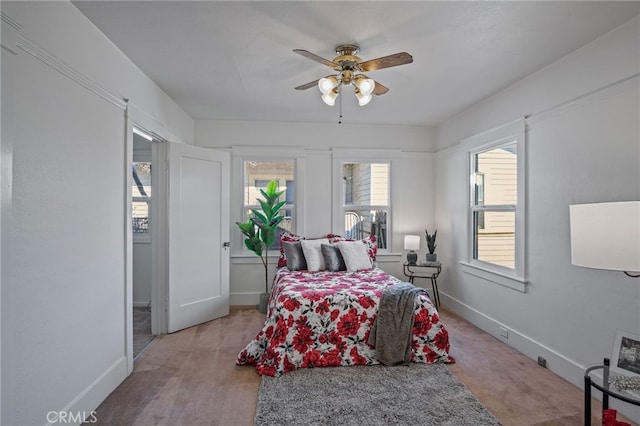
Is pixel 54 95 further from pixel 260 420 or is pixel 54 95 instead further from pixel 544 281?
pixel 544 281

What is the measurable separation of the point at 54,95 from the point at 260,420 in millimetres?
2302

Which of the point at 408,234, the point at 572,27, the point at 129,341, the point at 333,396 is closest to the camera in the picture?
the point at 572,27

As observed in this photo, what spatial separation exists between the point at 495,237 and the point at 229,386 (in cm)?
314

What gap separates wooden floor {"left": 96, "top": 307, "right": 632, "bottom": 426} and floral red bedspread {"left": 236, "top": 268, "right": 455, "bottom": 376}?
21cm

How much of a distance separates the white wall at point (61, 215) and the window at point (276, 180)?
227 cm

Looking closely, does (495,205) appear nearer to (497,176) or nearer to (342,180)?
(497,176)

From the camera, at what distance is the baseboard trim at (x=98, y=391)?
2.15 m

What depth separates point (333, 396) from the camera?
2.52 m

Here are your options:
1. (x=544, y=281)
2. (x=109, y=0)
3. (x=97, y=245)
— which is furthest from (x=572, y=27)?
(x=97, y=245)

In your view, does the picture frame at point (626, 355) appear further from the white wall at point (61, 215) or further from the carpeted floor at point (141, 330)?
the carpeted floor at point (141, 330)

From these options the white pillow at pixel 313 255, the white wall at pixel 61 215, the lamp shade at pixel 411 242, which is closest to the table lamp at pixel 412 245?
the lamp shade at pixel 411 242

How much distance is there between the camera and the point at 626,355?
1775 millimetres

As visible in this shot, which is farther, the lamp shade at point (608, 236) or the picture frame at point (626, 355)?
the picture frame at point (626, 355)

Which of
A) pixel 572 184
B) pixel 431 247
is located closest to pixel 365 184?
pixel 431 247
